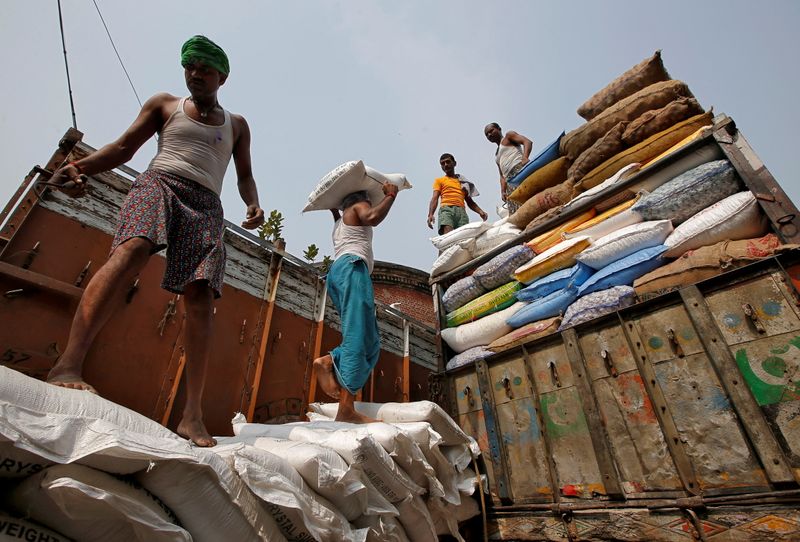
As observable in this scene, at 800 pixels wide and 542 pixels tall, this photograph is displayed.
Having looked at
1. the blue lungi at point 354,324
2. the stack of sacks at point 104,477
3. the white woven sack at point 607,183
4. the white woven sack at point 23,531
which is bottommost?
the white woven sack at point 23,531

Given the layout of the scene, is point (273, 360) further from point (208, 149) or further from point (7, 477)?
point (7, 477)

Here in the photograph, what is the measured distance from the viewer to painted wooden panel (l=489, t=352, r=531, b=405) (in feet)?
8.36

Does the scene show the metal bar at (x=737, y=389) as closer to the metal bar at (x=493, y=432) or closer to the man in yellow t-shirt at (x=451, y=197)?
the metal bar at (x=493, y=432)

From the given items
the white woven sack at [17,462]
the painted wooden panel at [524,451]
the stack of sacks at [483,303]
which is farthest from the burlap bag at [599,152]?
the white woven sack at [17,462]

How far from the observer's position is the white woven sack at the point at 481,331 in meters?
3.01

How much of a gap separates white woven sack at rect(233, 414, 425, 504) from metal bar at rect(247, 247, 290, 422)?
1.23 m

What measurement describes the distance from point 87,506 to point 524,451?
226cm

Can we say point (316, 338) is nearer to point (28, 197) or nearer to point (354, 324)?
point (354, 324)

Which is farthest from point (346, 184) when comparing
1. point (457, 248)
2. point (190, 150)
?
point (457, 248)

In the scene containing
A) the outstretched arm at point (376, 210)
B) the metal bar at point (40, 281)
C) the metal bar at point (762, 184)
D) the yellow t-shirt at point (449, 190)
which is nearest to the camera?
the metal bar at point (762, 184)

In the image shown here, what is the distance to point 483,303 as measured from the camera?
129 inches

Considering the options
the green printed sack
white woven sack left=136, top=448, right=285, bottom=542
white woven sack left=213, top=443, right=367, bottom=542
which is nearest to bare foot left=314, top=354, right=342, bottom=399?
white woven sack left=213, top=443, right=367, bottom=542

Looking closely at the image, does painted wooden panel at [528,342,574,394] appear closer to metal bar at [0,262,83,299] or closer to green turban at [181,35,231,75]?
green turban at [181,35,231,75]

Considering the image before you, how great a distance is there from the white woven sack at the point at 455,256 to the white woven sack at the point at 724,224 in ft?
5.62
